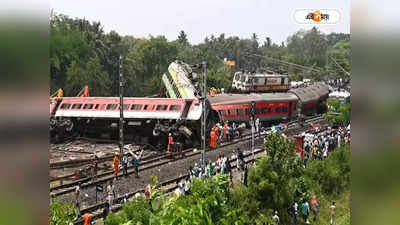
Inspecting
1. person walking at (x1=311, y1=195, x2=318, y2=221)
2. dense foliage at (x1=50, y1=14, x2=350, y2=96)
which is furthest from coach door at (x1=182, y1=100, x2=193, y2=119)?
person walking at (x1=311, y1=195, x2=318, y2=221)

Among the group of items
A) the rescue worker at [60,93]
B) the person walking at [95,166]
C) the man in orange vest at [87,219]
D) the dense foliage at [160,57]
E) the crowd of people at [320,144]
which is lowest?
the man in orange vest at [87,219]

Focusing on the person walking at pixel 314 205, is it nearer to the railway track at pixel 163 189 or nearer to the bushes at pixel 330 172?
the bushes at pixel 330 172

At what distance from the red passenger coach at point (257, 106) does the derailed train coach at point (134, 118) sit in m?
0.27

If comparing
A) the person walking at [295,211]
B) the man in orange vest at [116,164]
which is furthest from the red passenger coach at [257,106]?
the man in orange vest at [116,164]

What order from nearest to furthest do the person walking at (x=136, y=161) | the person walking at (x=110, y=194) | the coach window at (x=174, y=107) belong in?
the person walking at (x=110, y=194)
the person walking at (x=136, y=161)
the coach window at (x=174, y=107)

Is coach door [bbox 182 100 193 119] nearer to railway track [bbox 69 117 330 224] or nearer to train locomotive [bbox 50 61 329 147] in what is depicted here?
train locomotive [bbox 50 61 329 147]

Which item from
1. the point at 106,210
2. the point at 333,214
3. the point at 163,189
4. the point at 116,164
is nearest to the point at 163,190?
the point at 163,189

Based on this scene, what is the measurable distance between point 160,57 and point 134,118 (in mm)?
1442

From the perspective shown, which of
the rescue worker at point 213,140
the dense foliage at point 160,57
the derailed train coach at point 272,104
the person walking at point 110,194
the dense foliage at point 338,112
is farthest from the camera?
the derailed train coach at point 272,104

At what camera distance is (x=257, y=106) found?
9.09 metres

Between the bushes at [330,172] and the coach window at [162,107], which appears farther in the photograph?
the coach window at [162,107]

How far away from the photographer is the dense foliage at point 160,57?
6375 mm

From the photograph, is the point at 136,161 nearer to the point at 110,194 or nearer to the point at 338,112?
the point at 110,194
